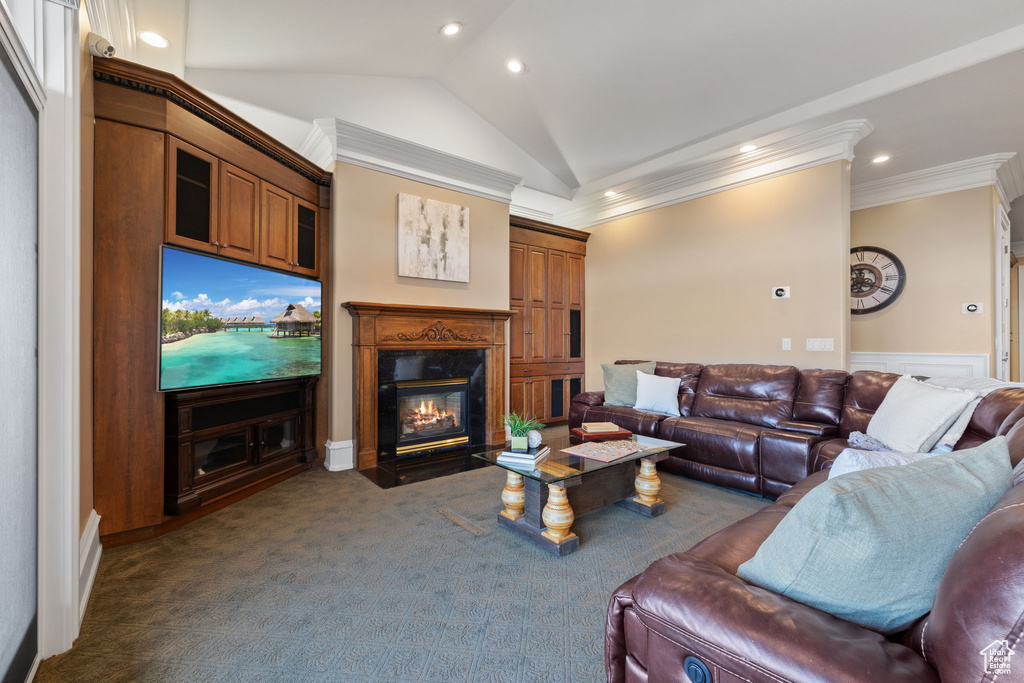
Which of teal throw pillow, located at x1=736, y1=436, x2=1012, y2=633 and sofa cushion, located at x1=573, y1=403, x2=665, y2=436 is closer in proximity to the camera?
teal throw pillow, located at x1=736, y1=436, x2=1012, y2=633

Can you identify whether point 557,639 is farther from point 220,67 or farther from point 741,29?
point 220,67

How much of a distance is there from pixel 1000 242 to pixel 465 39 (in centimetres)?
586

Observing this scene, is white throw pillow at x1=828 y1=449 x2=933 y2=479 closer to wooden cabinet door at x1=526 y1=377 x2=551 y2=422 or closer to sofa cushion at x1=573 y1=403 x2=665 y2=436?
sofa cushion at x1=573 y1=403 x2=665 y2=436

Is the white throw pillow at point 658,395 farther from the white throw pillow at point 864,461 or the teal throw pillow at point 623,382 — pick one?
the white throw pillow at point 864,461

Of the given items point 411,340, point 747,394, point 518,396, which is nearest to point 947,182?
point 747,394

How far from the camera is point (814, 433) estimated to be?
3.04 m

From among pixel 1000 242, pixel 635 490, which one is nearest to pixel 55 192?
pixel 635 490

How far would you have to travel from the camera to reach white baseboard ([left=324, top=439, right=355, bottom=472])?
12.1 ft

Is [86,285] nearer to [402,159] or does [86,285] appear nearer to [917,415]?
[402,159]

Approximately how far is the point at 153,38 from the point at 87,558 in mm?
3296

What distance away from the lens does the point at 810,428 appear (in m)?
3.10

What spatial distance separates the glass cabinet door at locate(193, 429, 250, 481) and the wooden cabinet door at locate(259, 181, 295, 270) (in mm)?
1263

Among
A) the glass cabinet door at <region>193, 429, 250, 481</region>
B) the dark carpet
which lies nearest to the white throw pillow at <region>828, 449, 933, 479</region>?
the dark carpet

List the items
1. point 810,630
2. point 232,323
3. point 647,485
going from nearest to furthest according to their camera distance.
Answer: point 810,630 < point 647,485 < point 232,323
